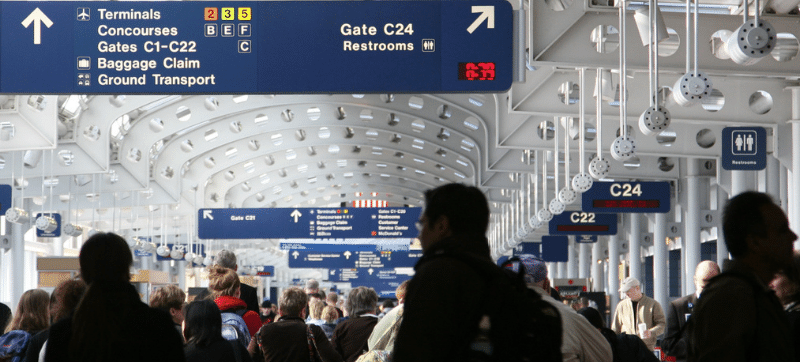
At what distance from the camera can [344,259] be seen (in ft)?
157

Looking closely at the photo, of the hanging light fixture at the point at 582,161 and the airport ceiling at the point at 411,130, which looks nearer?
the airport ceiling at the point at 411,130

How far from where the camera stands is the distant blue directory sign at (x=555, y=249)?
96.0 feet

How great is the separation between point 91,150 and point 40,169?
229 cm

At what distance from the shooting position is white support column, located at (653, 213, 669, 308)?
20172 millimetres

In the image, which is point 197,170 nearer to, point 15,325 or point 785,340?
point 15,325

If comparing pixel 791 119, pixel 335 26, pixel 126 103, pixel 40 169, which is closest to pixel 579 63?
pixel 335 26

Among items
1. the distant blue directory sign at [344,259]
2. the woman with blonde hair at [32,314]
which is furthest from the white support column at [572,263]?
the woman with blonde hair at [32,314]

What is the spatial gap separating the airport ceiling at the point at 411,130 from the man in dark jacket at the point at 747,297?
17.1 feet

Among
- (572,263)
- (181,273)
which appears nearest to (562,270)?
(572,263)

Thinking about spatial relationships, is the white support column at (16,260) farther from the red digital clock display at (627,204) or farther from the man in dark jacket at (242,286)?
the man in dark jacket at (242,286)

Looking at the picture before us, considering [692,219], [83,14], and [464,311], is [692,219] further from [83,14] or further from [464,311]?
[464,311]

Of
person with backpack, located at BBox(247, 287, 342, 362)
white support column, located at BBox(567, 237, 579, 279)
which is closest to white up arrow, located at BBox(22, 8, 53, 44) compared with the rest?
person with backpack, located at BBox(247, 287, 342, 362)

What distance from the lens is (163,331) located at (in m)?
3.17

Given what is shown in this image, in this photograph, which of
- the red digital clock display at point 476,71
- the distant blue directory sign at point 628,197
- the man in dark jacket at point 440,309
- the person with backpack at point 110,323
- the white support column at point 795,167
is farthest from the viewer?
the distant blue directory sign at point 628,197
